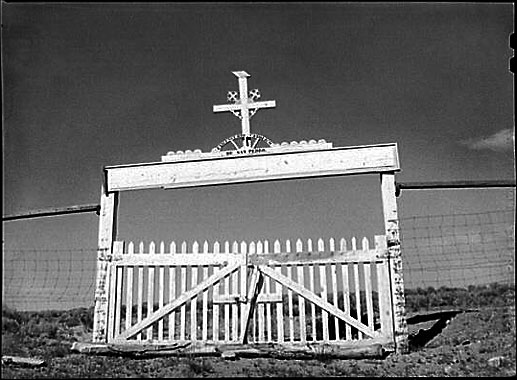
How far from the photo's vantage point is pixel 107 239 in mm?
7004

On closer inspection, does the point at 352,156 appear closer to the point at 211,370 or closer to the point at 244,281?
the point at 244,281

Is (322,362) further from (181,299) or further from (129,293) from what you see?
(129,293)

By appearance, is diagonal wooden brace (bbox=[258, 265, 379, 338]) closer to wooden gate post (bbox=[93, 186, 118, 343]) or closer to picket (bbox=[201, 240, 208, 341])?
picket (bbox=[201, 240, 208, 341])

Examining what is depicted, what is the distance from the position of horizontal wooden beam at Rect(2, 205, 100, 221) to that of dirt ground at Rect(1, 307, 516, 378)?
1592mm

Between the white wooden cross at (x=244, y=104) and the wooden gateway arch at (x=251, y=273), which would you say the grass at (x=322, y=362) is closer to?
the wooden gateway arch at (x=251, y=273)

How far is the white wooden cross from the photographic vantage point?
7508mm

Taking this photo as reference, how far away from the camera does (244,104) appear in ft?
24.8

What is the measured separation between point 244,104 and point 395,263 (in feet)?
9.22

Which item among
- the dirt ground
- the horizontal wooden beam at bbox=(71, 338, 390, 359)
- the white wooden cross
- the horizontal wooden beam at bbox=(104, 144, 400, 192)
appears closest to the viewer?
the dirt ground

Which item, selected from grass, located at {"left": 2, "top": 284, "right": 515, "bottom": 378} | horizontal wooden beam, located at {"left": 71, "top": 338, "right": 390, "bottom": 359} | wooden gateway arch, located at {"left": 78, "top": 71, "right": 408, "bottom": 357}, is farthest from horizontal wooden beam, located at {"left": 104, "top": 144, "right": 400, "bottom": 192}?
grass, located at {"left": 2, "top": 284, "right": 515, "bottom": 378}

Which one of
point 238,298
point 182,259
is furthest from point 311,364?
point 182,259

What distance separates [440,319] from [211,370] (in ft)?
12.4

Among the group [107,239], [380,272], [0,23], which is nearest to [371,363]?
[380,272]

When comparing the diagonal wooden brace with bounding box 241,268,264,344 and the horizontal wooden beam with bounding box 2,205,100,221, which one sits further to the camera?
the horizontal wooden beam with bounding box 2,205,100,221
